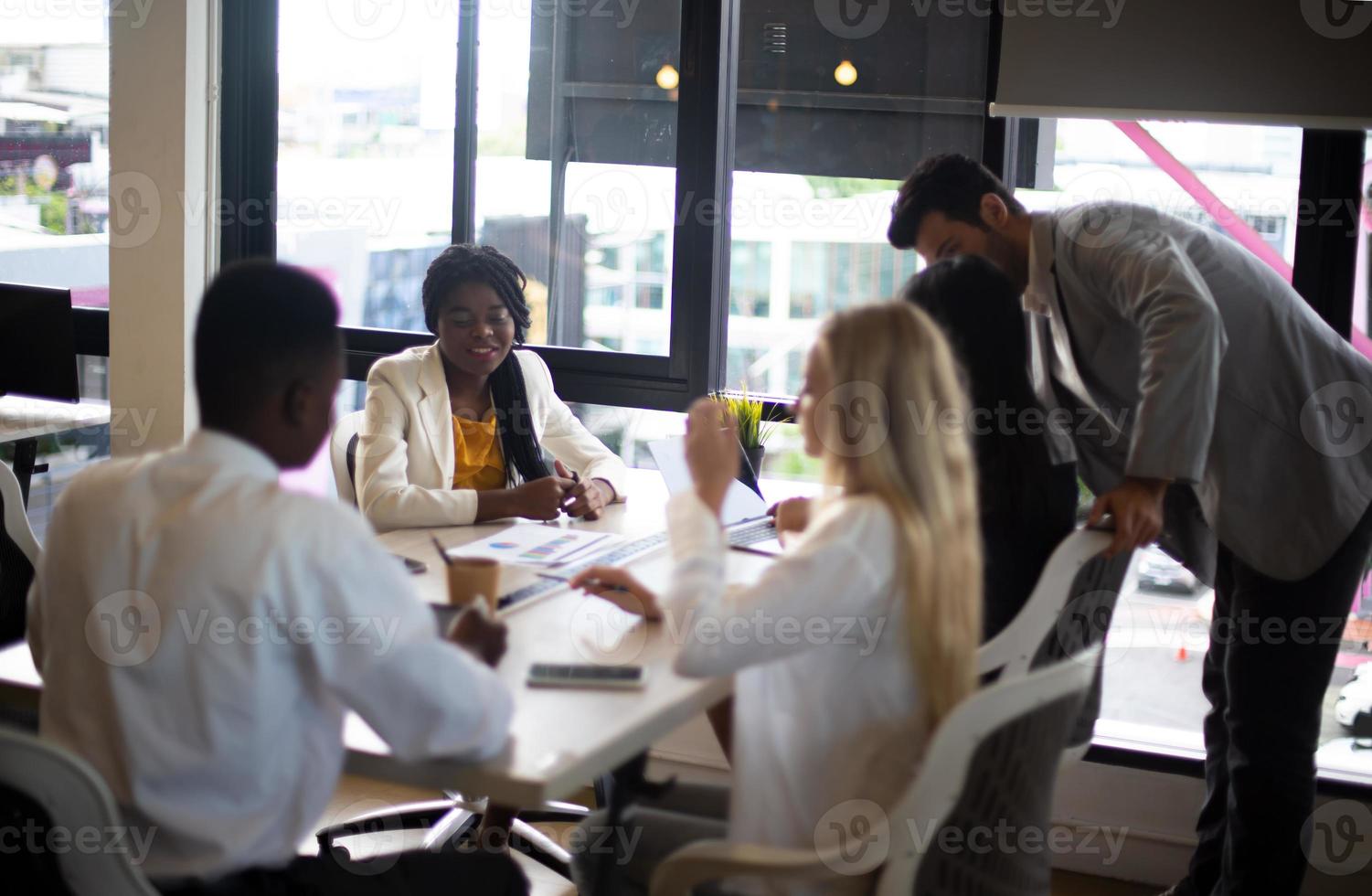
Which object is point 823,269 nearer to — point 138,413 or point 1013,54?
point 1013,54

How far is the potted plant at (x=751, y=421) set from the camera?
9.99 ft

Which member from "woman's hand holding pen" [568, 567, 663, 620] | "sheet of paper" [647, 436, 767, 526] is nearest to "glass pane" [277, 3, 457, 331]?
"sheet of paper" [647, 436, 767, 526]

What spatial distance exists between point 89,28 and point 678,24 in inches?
77.6

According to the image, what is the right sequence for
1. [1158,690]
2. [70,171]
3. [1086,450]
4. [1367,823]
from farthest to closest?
[70,171] → [1158,690] → [1367,823] → [1086,450]

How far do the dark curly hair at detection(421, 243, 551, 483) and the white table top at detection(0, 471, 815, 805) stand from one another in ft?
2.38

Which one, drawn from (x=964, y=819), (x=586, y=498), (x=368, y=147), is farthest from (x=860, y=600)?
(x=368, y=147)

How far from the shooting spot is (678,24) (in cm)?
352

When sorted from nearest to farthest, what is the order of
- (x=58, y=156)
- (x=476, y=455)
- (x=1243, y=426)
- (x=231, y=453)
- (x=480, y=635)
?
(x=231, y=453), (x=480, y=635), (x=1243, y=426), (x=476, y=455), (x=58, y=156)

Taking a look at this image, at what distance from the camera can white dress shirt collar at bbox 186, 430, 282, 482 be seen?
4.59ft

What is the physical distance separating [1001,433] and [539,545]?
2.97ft

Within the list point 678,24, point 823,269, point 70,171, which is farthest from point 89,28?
point 823,269

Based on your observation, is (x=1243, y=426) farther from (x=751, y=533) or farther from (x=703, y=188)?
(x=703, y=188)

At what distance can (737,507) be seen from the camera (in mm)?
2699

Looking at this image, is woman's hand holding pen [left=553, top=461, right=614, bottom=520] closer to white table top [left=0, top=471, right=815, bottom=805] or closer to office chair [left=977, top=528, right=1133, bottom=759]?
white table top [left=0, top=471, right=815, bottom=805]
